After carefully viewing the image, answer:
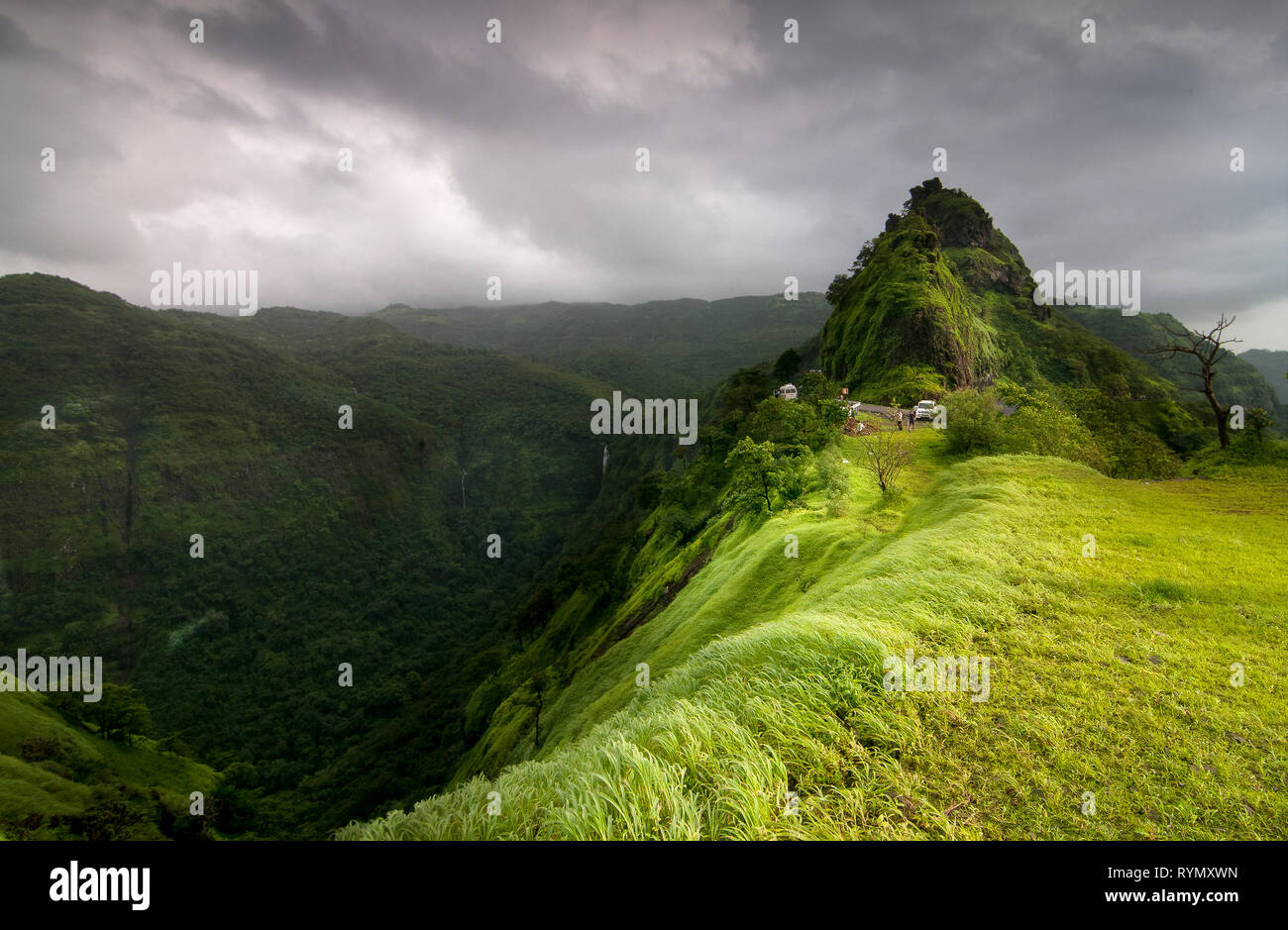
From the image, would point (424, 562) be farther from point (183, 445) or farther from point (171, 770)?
point (171, 770)

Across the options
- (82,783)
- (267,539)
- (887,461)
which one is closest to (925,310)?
(887,461)

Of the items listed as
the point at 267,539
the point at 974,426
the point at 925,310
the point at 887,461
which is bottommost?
the point at 267,539

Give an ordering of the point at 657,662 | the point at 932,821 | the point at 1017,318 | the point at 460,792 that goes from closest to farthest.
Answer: the point at 932,821 < the point at 460,792 < the point at 657,662 < the point at 1017,318

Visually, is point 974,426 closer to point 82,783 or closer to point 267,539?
point 82,783

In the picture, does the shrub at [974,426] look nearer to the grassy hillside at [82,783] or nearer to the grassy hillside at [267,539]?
the grassy hillside at [82,783]

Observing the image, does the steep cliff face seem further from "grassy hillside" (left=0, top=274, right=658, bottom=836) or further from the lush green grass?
"grassy hillside" (left=0, top=274, right=658, bottom=836)
